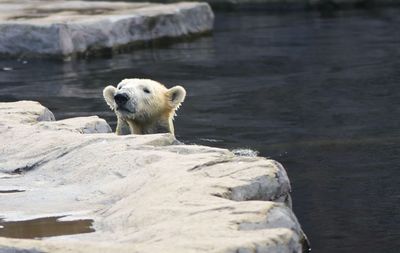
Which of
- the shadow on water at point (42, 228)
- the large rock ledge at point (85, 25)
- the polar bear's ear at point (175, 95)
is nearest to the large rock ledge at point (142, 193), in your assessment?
the shadow on water at point (42, 228)

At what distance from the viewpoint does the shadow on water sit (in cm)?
471

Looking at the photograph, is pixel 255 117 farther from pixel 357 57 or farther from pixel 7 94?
pixel 357 57

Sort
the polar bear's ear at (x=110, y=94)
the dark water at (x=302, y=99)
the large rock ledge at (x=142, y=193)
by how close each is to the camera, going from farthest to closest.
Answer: the polar bear's ear at (x=110, y=94), the dark water at (x=302, y=99), the large rock ledge at (x=142, y=193)

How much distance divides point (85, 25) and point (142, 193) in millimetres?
8364

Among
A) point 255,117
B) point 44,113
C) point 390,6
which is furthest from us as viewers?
point 390,6

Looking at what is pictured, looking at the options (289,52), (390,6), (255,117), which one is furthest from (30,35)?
(390,6)

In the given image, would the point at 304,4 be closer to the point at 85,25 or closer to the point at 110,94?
the point at 85,25

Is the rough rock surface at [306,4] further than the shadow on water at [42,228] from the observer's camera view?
Yes

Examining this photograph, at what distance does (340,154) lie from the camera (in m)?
7.75

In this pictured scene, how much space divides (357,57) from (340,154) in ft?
16.7

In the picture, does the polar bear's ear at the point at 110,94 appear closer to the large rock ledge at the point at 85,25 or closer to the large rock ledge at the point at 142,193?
the large rock ledge at the point at 142,193

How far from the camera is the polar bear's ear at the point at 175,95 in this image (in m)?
7.60

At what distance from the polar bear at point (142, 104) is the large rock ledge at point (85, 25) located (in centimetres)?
522

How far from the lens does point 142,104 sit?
7.47m
